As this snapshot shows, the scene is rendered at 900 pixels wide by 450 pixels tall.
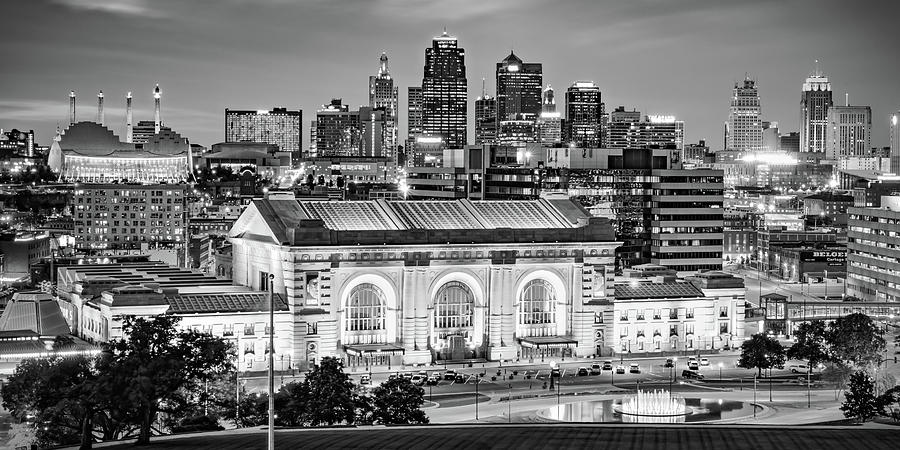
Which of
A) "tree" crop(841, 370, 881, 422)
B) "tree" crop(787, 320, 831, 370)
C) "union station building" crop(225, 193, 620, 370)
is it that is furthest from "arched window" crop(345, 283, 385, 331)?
"tree" crop(841, 370, 881, 422)

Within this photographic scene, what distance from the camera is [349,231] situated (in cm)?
15450

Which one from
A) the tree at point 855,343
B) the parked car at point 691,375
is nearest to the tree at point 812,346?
the tree at point 855,343

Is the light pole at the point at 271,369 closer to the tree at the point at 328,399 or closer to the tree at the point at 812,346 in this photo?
the tree at the point at 328,399

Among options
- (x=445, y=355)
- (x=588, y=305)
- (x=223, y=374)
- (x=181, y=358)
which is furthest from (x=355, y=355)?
(x=181, y=358)

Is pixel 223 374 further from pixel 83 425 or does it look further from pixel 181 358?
A: pixel 83 425

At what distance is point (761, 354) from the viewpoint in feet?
474

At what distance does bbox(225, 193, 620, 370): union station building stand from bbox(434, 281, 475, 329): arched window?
15cm

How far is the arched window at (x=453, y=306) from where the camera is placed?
159m

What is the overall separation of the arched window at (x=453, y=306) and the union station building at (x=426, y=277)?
15 cm

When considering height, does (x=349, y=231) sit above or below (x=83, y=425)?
above

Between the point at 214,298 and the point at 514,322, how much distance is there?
33455mm

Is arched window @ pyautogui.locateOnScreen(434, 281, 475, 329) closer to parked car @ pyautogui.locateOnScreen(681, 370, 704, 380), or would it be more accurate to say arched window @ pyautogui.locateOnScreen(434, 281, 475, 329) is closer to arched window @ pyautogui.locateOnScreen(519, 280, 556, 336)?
arched window @ pyautogui.locateOnScreen(519, 280, 556, 336)

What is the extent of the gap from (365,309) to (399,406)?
45.1 metres

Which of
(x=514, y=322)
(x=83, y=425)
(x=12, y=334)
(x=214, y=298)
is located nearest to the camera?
(x=83, y=425)
